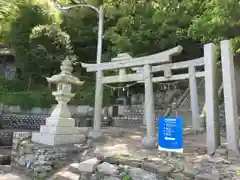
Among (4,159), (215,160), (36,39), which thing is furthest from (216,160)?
(36,39)

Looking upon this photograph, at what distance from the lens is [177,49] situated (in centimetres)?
638

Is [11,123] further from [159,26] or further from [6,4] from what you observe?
[159,26]

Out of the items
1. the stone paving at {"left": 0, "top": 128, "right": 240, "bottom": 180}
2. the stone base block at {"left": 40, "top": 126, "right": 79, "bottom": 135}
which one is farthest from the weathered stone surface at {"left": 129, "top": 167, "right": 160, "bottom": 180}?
the stone base block at {"left": 40, "top": 126, "right": 79, "bottom": 135}

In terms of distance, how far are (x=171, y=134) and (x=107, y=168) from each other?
5.09ft

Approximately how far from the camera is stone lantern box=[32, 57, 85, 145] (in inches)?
279

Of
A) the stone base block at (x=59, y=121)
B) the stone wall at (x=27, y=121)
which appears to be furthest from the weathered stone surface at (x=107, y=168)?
the stone wall at (x=27, y=121)

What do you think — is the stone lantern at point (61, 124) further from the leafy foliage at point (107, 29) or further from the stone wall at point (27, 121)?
the stone wall at point (27, 121)

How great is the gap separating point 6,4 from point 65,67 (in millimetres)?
5175

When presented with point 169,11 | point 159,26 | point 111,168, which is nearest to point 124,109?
point 159,26

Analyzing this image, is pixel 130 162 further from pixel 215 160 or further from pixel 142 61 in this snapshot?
pixel 142 61

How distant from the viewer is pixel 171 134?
5.09 metres

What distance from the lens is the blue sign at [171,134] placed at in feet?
16.3

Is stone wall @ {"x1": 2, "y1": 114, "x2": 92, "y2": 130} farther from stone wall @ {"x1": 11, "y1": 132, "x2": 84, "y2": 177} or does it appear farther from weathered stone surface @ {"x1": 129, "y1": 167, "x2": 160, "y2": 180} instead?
weathered stone surface @ {"x1": 129, "y1": 167, "x2": 160, "y2": 180}

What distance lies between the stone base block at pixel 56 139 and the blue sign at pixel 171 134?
3.23 meters
